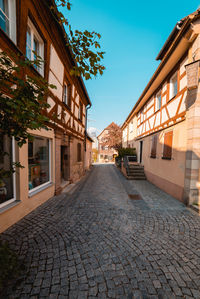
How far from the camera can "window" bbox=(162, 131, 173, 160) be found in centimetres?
519

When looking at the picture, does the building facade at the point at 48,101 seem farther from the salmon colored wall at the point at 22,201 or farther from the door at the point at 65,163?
the door at the point at 65,163

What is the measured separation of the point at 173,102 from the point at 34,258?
665 cm

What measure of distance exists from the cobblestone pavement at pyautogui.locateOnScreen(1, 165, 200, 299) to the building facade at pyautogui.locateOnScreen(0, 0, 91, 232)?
0.64 meters

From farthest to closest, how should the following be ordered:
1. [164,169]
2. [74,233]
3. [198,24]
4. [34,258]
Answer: [164,169], [198,24], [74,233], [34,258]

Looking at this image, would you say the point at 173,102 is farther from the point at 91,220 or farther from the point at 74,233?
the point at 74,233

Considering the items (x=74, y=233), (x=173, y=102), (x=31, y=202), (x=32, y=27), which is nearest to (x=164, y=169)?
(x=173, y=102)

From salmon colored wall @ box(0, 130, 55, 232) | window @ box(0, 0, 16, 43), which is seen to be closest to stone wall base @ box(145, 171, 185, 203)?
salmon colored wall @ box(0, 130, 55, 232)

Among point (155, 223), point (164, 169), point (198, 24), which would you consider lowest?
point (155, 223)

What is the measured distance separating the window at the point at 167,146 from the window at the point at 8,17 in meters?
6.05

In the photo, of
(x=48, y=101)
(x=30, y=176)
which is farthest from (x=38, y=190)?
(x=48, y=101)

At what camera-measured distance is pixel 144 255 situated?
6.75 ft

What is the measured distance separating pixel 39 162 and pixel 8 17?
3.85 meters

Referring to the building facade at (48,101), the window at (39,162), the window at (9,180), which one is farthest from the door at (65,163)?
the window at (9,180)

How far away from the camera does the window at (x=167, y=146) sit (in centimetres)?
519
